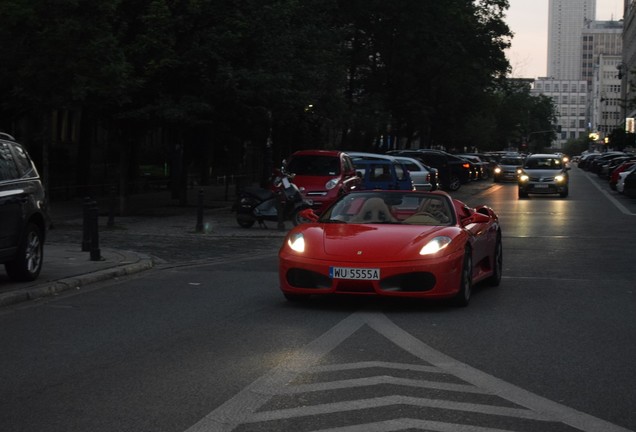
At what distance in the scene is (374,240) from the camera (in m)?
11.2

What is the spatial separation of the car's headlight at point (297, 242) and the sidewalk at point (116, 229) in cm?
302

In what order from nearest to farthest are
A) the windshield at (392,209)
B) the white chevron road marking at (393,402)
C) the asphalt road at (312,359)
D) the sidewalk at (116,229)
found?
the white chevron road marking at (393,402), the asphalt road at (312,359), the windshield at (392,209), the sidewalk at (116,229)

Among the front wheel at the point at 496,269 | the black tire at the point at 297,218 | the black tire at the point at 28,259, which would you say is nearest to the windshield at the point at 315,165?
the black tire at the point at 297,218

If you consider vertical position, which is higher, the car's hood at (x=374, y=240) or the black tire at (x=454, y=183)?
the car's hood at (x=374, y=240)

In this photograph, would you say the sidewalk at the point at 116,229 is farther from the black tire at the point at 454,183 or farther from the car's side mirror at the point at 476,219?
the black tire at the point at 454,183

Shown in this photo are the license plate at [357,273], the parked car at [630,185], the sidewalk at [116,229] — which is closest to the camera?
the license plate at [357,273]

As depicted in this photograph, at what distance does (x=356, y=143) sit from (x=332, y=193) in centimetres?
4031

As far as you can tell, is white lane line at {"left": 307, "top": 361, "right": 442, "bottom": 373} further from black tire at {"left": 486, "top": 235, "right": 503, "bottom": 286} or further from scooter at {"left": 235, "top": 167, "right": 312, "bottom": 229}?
scooter at {"left": 235, "top": 167, "right": 312, "bottom": 229}

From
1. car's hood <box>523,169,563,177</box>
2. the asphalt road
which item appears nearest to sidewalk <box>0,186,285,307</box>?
the asphalt road

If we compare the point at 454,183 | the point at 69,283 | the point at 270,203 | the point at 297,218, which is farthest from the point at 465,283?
the point at 454,183

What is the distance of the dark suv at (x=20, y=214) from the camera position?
1268 centimetres

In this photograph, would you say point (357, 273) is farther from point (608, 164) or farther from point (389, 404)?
point (608, 164)

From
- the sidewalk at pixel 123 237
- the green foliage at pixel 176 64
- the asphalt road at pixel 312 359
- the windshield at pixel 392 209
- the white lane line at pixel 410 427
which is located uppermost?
A: the green foliage at pixel 176 64

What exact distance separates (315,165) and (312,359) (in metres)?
20.3
